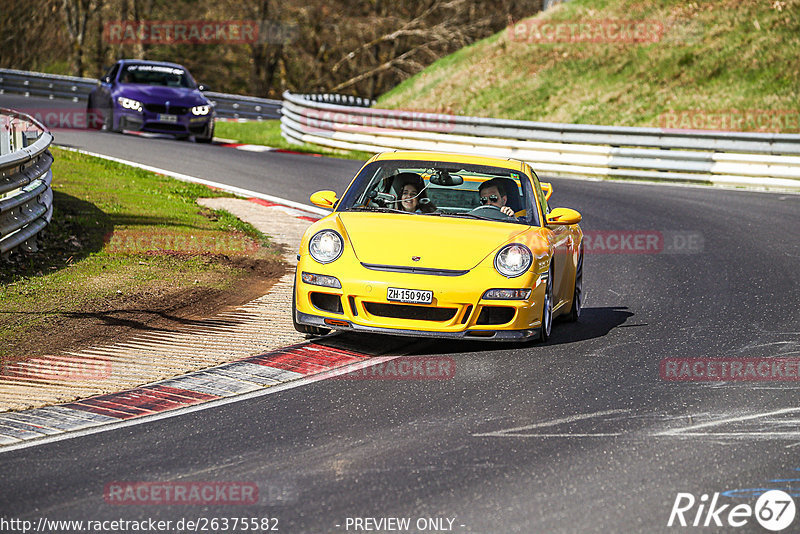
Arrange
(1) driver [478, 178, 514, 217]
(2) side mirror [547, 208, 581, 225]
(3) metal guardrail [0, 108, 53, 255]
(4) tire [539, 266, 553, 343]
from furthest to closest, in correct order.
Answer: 1. (3) metal guardrail [0, 108, 53, 255]
2. (1) driver [478, 178, 514, 217]
3. (2) side mirror [547, 208, 581, 225]
4. (4) tire [539, 266, 553, 343]

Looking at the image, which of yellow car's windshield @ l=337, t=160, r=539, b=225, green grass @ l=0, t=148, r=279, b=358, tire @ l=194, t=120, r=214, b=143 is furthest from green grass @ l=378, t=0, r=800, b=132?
yellow car's windshield @ l=337, t=160, r=539, b=225

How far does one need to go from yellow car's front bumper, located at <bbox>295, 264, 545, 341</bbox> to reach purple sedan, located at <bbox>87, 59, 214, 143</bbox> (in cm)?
1692

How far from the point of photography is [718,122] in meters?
27.3

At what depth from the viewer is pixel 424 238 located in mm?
8344

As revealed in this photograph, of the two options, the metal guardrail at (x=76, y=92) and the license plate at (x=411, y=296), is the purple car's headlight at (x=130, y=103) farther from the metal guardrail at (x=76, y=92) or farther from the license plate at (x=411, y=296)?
the license plate at (x=411, y=296)

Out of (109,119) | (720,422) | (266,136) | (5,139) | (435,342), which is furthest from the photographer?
(266,136)

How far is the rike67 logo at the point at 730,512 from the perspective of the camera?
487 centimetres

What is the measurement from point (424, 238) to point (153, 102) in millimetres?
16858

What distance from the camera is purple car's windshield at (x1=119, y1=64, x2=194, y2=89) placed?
24.8m

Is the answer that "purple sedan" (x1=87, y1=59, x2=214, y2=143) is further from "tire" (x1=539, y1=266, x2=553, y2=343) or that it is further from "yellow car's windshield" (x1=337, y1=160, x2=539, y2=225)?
"tire" (x1=539, y1=266, x2=553, y2=343)

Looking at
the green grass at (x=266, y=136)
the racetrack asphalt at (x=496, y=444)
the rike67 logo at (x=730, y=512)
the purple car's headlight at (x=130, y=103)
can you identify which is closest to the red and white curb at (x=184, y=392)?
the racetrack asphalt at (x=496, y=444)

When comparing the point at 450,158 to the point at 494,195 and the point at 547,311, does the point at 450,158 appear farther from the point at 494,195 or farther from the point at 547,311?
the point at 547,311

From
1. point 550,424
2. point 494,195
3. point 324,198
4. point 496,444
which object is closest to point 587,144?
point 494,195

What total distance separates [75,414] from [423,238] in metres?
2.94
